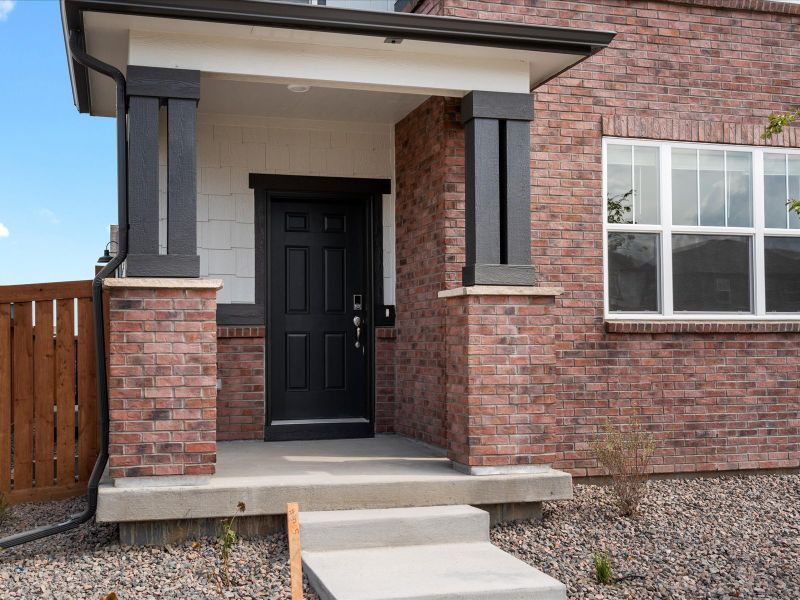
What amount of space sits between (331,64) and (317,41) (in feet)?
0.64

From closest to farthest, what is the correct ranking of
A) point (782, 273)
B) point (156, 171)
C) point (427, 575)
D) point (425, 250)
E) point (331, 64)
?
point (427, 575), point (156, 171), point (331, 64), point (425, 250), point (782, 273)

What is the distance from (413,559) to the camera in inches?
203

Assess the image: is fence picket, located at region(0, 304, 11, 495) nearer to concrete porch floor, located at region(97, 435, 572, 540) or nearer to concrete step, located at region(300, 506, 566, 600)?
concrete porch floor, located at region(97, 435, 572, 540)

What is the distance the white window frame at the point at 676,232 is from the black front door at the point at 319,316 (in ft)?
7.85

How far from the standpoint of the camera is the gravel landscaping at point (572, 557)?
494cm

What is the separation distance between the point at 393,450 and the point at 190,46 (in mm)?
3642

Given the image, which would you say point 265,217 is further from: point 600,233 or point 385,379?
point 600,233

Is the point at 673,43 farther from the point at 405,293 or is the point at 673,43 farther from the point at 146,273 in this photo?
the point at 146,273

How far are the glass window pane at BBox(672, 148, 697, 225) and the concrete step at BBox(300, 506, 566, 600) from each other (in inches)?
148

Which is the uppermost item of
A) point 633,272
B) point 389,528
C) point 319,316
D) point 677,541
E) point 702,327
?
point 633,272

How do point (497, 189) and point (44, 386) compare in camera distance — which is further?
point (44, 386)

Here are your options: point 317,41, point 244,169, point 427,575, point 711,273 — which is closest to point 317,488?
point 427,575

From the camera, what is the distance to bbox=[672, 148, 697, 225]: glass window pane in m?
7.79

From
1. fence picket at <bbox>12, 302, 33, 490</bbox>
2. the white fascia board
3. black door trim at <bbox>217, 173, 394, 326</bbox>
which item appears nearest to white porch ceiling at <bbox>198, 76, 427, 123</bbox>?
black door trim at <bbox>217, 173, 394, 326</bbox>
